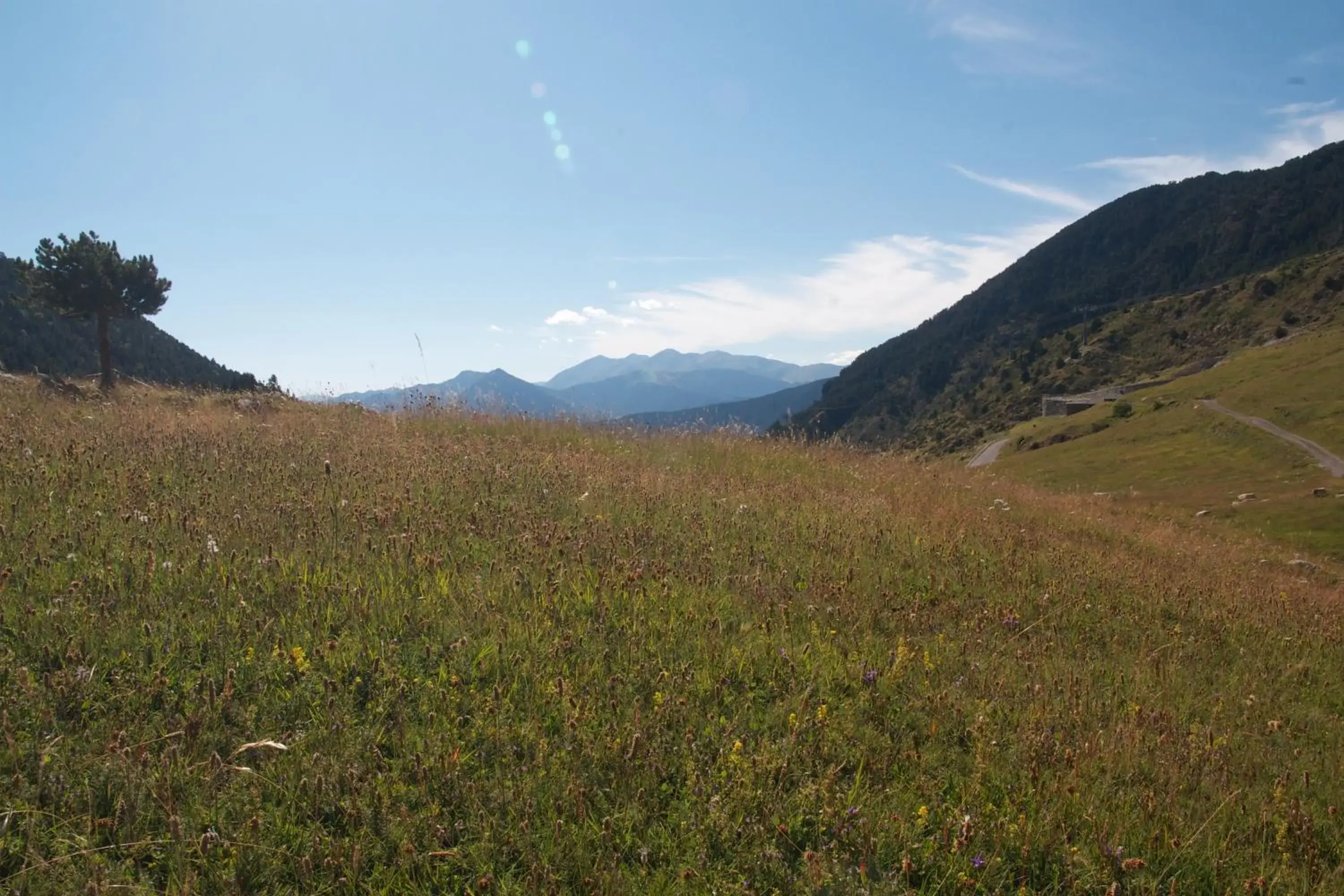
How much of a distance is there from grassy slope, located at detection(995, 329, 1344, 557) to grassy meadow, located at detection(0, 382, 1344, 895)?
96.8ft

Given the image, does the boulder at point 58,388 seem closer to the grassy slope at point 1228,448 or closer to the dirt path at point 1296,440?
the grassy slope at point 1228,448

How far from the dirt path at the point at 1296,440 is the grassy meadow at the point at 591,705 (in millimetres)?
58160

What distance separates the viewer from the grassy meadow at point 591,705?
8.95 ft

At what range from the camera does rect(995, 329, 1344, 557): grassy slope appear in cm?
3775

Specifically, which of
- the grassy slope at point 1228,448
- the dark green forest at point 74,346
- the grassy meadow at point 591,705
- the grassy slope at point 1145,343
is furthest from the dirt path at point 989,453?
the grassy meadow at point 591,705

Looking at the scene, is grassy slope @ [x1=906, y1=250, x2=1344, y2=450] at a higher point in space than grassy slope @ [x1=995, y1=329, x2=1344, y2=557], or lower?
higher

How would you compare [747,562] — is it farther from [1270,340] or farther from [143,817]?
[1270,340]

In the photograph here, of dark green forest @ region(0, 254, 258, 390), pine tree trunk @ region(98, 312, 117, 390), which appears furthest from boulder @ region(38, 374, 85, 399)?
dark green forest @ region(0, 254, 258, 390)

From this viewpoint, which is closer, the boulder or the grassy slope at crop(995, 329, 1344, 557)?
the boulder

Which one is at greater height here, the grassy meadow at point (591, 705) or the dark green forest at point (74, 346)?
the dark green forest at point (74, 346)

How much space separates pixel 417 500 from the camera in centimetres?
662

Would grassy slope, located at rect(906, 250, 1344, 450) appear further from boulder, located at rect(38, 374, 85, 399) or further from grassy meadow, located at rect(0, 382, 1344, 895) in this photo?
grassy meadow, located at rect(0, 382, 1344, 895)

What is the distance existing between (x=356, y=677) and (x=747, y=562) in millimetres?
3357

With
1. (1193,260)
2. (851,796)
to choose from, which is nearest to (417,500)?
(851,796)
